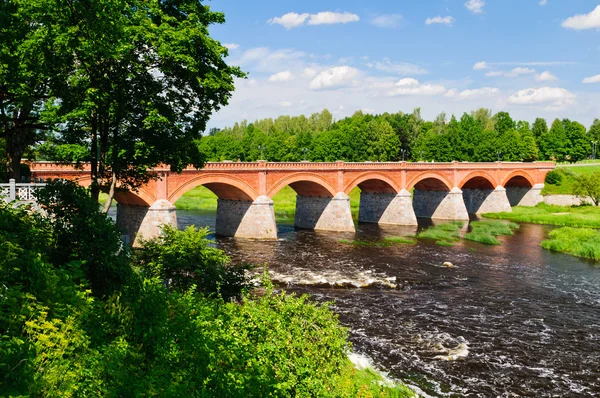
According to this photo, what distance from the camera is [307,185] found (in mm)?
56219

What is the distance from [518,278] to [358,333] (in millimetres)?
17092

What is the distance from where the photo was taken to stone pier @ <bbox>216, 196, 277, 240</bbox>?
4859cm

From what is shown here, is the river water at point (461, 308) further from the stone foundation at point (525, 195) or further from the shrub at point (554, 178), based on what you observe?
the shrub at point (554, 178)

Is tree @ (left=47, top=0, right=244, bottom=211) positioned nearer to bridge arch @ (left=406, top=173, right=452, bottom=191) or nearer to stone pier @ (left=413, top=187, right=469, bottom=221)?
bridge arch @ (left=406, top=173, right=452, bottom=191)

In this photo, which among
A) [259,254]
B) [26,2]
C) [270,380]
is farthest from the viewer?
[259,254]

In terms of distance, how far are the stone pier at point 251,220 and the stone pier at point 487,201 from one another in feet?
138

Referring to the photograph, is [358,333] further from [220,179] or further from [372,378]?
[220,179]

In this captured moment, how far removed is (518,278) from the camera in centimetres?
3484

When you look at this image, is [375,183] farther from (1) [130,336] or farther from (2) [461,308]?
(1) [130,336]

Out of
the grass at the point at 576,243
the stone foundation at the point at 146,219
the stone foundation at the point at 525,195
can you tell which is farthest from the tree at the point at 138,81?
the stone foundation at the point at 525,195

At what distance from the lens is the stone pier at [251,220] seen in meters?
48.6

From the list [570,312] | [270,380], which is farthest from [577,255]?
[270,380]

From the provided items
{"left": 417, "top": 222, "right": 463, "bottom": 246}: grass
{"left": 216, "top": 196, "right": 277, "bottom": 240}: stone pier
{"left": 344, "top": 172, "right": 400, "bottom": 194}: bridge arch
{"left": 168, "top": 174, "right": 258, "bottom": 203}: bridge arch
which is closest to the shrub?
{"left": 417, "top": 222, "right": 463, "bottom": 246}: grass

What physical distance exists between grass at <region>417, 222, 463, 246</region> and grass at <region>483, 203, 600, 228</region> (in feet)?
42.8
